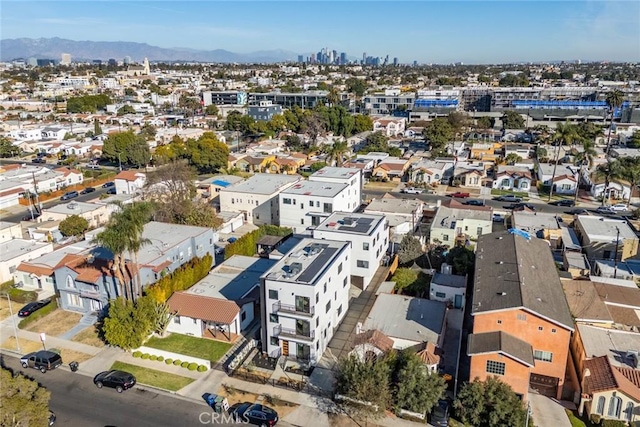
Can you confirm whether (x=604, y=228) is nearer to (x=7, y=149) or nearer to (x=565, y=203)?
(x=565, y=203)

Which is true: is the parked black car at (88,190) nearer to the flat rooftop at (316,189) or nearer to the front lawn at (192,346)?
the flat rooftop at (316,189)

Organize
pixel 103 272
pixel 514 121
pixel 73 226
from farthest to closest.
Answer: pixel 514 121 → pixel 73 226 → pixel 103 272

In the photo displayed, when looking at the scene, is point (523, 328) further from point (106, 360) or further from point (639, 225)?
point (639, 225)

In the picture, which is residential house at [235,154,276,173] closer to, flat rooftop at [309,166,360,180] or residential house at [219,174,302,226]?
residential house at [219,174,302,226]

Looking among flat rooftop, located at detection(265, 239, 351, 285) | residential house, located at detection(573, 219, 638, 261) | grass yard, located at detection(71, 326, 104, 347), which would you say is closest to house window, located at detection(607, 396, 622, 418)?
flat rooftop, located at detection(265, 239, 351, 285)

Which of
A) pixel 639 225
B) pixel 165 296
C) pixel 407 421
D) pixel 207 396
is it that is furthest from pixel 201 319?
pixel 639 225

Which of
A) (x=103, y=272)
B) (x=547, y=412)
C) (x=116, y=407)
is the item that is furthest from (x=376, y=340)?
(x=103, y=272)
